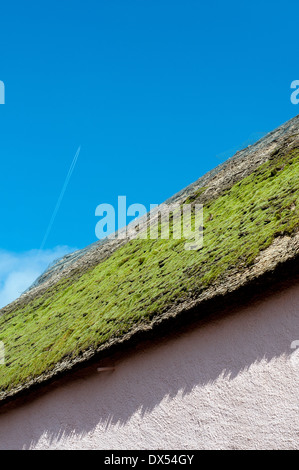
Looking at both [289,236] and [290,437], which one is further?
[289,236]

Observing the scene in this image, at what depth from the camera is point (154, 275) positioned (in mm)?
6305

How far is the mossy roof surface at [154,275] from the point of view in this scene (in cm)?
502

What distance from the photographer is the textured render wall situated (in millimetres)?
4207

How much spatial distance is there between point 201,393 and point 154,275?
192 centimetres

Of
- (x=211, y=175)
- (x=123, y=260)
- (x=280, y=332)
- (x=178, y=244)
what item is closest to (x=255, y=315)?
(x=280, y=332)

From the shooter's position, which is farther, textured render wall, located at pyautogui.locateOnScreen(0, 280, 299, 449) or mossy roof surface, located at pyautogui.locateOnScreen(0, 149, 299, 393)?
mossy roof surface, located at pyautogui.locateOnScreen(0, 149, 299, 393)

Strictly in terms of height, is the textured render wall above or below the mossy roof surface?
below

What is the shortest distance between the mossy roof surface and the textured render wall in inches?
16.5

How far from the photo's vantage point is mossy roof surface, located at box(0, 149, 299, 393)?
502cm

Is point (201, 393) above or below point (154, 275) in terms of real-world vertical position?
below

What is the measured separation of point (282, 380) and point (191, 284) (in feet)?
4.33

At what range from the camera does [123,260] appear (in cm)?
832

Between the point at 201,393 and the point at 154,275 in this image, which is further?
the point at 154,275

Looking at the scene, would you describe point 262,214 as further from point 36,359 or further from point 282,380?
point 36,359
